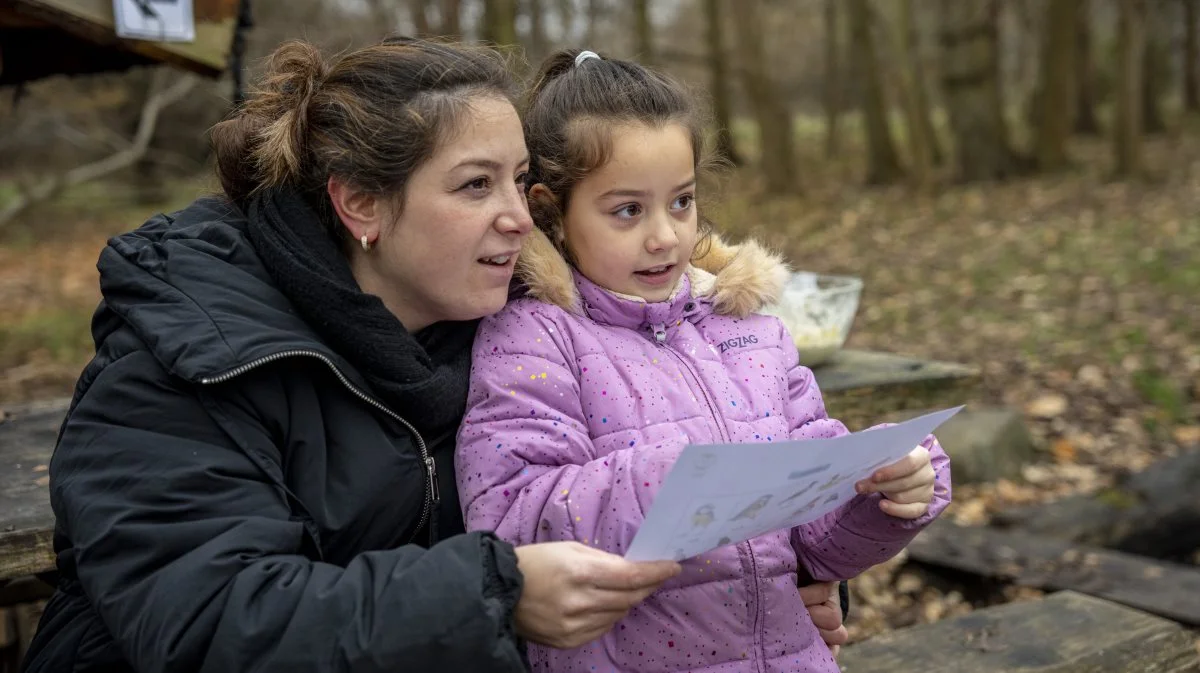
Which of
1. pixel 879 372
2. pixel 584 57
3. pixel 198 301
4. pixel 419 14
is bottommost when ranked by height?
pixel 419 14

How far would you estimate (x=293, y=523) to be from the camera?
164cm

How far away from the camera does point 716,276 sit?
7.26ft

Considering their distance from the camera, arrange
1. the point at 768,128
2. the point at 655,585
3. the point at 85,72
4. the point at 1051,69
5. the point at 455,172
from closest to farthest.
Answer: the point at 655,585 < the point at 455,172 < the point at 85,72 < the point at 1051,69 < the point at 768,128

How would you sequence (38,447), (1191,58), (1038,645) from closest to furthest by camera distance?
1. (38,447)
2. (1038,645)
3. (1191,58)

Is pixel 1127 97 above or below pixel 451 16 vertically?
below

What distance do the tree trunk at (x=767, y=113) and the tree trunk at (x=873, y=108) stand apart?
1128 mm

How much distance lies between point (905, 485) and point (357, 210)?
103 centimetres

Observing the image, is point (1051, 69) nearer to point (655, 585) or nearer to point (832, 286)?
point (832, 286)

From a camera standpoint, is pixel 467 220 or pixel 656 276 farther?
pixel 656 276

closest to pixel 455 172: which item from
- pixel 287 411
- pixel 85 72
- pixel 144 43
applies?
pixel 287 411

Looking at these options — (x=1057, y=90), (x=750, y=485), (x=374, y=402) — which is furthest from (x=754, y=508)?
(x=1057, y=90)

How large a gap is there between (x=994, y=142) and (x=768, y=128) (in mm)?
3090

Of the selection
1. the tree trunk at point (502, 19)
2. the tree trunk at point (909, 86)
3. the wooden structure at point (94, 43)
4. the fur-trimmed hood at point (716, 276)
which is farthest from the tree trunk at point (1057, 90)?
the fur-trimmed hood at point (716, 276)

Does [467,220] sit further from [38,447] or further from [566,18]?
[566,18]
